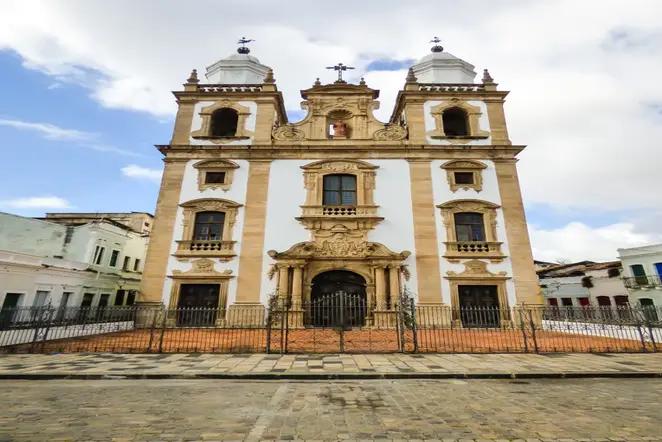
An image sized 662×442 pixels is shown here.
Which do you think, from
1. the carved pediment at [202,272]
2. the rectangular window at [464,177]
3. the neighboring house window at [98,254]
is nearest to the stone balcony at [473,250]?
the rectangular window at [464,177]

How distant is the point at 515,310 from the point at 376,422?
560 inches

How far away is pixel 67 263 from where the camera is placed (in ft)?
67.8

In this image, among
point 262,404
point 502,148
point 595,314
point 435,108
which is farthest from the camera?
point 435,108

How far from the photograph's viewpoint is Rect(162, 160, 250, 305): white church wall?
16953 mm

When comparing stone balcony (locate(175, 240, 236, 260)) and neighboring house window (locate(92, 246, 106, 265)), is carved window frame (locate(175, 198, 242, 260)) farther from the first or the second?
neighboring house window (locate(92, 246, 106, 265))

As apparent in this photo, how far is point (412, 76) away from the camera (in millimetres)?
21656

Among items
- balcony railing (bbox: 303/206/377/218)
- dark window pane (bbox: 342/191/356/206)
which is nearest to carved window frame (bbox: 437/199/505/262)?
balcony railing (bbox: 303/206/377/218)

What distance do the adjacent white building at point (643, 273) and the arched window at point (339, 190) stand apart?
2388cm

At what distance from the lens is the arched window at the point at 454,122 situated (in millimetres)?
21484

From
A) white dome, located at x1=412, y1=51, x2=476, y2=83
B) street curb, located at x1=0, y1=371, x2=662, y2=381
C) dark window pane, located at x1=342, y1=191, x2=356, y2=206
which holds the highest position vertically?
white dome, located at x1=412, y1=51, x2=476, y2=83

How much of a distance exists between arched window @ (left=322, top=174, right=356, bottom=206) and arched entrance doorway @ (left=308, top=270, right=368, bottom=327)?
3962mm

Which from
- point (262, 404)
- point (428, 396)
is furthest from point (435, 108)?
point (262, 404)

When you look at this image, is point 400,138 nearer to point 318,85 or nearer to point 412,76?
point 412,76

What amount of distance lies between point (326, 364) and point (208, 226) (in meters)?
12.2
